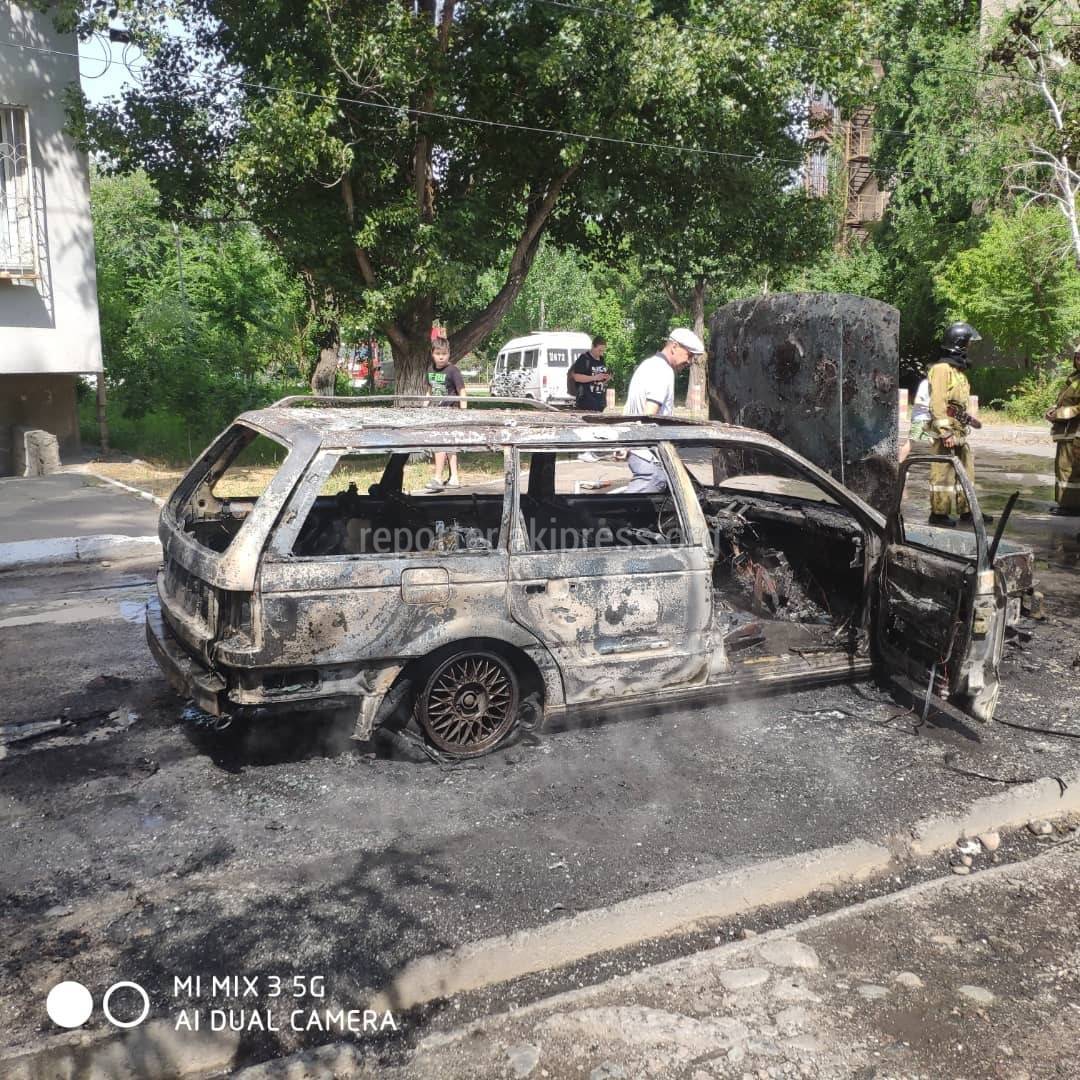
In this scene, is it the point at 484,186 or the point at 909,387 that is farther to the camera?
the point at 909,387

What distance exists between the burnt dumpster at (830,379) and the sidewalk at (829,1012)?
4379 mm

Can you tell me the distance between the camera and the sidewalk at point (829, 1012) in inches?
105

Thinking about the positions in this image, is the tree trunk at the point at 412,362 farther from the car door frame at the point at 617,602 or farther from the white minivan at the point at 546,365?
the white minivan at the point at 546,365

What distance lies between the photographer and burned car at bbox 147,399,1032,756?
3988 millimetres

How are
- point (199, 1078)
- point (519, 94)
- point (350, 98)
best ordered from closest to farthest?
point (199, 1078) < point (350, 98) < point (519, 94)

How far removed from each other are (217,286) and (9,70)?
5.69m

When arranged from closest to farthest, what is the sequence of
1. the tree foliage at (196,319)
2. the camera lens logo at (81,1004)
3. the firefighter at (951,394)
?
the camera lens logo at (81,1004), the firefighter at (951,394), the tree foliage at (196,319)

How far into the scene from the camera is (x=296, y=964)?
3.01 meters

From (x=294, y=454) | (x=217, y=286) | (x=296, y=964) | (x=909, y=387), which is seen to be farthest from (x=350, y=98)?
(x=909, y=387)

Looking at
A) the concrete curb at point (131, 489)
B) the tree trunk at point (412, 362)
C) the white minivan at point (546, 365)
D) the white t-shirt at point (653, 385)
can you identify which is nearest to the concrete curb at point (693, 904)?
the white t-shirt at point (653, 385)

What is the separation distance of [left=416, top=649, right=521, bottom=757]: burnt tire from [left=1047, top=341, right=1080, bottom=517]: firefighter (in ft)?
27.2

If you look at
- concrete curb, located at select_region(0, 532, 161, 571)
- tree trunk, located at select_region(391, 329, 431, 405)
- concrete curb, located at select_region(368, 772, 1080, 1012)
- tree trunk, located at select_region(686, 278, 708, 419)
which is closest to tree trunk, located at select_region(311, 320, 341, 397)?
tree trunk, located at select_region(391, 329, 431, 405)

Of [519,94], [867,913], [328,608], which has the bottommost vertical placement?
[867,913]

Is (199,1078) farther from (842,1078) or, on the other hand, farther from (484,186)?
(484,186)
